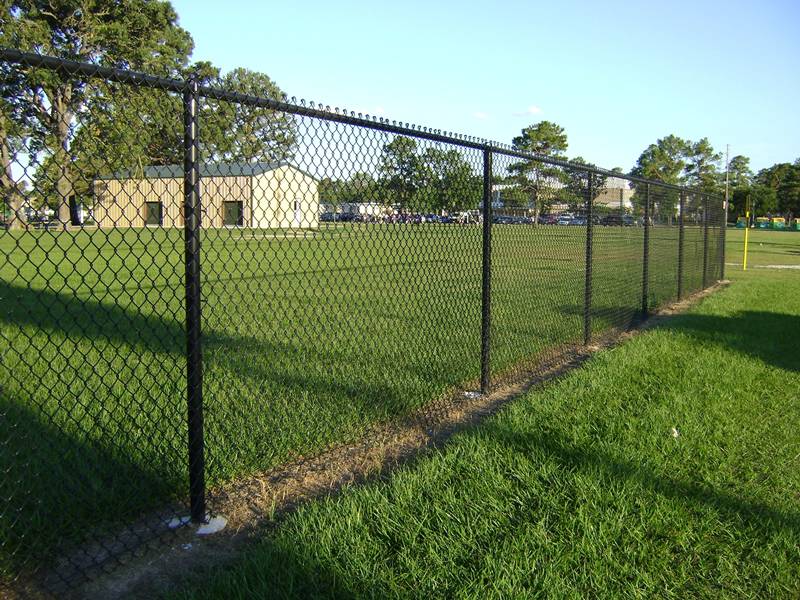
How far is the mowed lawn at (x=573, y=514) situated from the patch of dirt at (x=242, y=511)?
0.75 feet

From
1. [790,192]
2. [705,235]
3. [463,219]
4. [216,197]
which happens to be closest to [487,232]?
[463,219]

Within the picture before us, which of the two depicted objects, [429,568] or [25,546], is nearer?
[429,568]

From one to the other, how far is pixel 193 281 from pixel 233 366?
2.72 meters

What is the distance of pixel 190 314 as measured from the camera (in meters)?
2.77

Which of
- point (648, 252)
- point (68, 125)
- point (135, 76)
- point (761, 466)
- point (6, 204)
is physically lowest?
point (761, 466)

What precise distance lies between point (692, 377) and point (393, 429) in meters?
2.98

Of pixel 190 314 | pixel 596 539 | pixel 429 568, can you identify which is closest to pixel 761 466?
pixel 596 539

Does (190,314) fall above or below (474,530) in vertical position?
above

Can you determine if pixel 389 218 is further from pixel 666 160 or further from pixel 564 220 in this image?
pixel 666 160

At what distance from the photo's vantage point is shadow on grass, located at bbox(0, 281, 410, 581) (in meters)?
2.83

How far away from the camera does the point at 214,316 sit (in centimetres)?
789

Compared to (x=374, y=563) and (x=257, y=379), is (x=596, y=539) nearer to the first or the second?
(x=374, y=563)

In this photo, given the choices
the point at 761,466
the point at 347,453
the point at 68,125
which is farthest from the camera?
the point at 347,453

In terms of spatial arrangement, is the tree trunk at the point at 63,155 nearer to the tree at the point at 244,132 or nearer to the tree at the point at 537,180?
the tree at the point at 244,132
